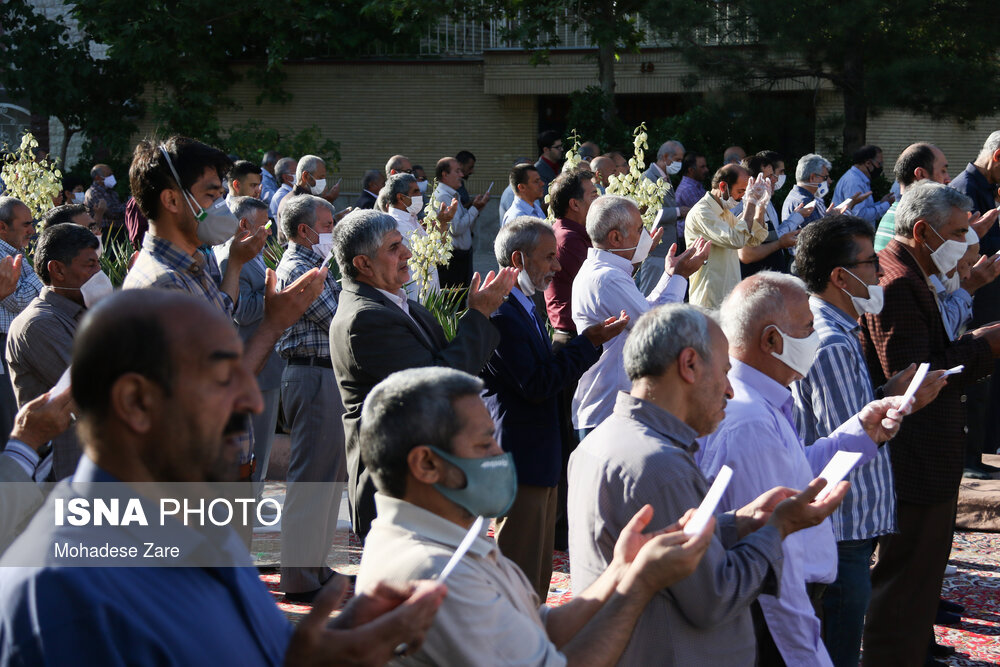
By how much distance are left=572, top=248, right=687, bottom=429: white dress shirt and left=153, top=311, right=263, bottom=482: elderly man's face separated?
4240mm

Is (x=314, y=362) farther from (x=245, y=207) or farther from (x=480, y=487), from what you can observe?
(x=480, y=487)

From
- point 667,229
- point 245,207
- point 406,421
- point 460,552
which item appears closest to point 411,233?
point 245,207

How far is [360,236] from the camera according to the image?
478 centimetres

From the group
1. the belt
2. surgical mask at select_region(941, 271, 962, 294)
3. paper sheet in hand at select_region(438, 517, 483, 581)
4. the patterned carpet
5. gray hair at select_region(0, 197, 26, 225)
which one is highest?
gray hair at select_region(0, 197, 26, 225)

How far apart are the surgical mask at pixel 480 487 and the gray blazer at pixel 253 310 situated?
3709 mm

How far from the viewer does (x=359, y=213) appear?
16.0 feet

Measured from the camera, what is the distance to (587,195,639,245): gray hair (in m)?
6.21

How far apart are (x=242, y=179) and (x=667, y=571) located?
24.8ft

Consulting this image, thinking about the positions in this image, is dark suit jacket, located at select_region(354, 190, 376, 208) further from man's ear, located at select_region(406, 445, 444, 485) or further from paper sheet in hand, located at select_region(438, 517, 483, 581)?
paper sheet in hand, located at select_region(438, 517, 483, 581)

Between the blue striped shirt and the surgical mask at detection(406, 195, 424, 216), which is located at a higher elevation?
the surgical mask at detection(406, 195, 424, 216)

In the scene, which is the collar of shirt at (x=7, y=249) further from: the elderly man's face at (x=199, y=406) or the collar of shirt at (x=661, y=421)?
the elderly man's face at (x=199, y=406)

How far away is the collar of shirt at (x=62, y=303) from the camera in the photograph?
186 inches

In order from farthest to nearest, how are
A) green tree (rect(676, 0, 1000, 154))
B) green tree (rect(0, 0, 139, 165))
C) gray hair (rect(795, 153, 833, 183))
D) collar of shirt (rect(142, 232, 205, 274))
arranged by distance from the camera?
green tree (rect(0, 0, 139, 165)) → green tree (rect(676, 0, 1000, 154)) → gray hair (rect(795, 153, 833, 183)) → collar of shirt (rect(142, 232, 205, 274))

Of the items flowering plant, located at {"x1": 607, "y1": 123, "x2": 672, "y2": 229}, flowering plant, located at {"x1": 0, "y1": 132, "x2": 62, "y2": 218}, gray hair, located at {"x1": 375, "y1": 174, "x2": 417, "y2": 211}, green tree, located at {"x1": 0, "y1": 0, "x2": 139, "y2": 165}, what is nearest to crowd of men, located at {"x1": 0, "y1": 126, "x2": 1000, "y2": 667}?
flowering plant, located at {"x1": 607, "y1": 123, "x2": 672, "y2": 229}
